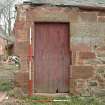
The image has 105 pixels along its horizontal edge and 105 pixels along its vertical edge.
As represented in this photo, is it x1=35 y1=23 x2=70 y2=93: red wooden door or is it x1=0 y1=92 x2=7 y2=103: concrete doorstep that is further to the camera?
x1=35 y1=23 x2=70 y2=93: red wooden door

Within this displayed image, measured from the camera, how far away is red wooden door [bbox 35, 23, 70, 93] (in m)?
10.8

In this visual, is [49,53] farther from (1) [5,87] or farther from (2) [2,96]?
(1) [5,87]

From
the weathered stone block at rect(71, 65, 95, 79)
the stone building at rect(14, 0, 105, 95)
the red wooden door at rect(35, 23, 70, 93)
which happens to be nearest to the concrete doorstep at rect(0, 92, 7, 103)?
the stone building at rect(14, 0, 105, 95)

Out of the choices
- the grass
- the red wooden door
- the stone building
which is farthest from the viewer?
the grass

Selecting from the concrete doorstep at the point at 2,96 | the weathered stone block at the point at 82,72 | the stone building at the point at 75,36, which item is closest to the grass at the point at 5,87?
the concrete doorstep at the point at 2,96

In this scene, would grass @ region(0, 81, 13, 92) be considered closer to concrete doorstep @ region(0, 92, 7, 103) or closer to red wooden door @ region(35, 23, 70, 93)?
concrete doorstep @ region(0, 92, 7, 103)

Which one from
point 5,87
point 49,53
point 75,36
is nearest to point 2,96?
point 5,87

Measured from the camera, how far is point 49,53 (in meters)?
10.8

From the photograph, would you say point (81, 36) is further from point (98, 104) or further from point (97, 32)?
point (98, 104)

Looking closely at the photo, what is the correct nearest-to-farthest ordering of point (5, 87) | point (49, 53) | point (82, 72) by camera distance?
point (82, 72)
point (49, 53)
point (5, 87)

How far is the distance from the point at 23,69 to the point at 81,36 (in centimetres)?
Answer: 217

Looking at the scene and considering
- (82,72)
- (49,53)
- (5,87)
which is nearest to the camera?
(82,72)

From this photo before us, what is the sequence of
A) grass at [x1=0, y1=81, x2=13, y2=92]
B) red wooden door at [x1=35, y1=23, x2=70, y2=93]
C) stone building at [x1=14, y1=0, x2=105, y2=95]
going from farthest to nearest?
Answer: grass at [x1=0, y1=81, x2=13, y2=92] < red wooden door at [x1=35, y1=23, x2=70, y2=93] < stone building at [x1=14, y1=0, x2=105, y2=95]

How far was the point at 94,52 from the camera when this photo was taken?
10641 millimetres
